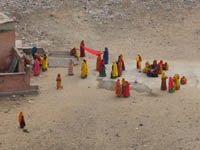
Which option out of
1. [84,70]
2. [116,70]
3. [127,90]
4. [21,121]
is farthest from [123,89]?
[21,121]

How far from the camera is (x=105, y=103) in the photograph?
47.8 ft

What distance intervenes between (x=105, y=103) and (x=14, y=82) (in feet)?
11.9

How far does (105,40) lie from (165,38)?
140 inches

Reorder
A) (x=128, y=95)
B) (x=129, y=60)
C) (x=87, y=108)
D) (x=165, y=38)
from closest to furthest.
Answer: (x=87, y=108) → (x=128, y=95) → (x=129, y=60) → (x=165, y=38)

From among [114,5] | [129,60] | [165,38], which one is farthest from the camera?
[114,5]

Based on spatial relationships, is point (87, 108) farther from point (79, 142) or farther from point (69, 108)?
point (79, 142)

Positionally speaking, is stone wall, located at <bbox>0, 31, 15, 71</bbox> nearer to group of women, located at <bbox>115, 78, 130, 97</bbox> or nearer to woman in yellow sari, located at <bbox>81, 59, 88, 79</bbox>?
woman in yellow sari, located at <bbox>81, 59, 88, 79</bbox>

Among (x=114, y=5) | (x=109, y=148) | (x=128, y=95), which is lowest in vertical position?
(x=109, y=148)

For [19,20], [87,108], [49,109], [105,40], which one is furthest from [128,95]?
[19,20]

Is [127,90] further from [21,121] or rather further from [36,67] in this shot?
[36,67]

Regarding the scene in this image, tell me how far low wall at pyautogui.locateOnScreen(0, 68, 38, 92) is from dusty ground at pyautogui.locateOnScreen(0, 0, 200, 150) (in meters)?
0.44

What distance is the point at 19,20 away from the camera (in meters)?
24.8

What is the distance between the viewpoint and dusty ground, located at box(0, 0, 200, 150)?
11.8m

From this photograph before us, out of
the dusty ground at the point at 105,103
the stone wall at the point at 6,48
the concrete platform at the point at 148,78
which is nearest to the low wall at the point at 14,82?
the dusty ground at the point at 105,103
